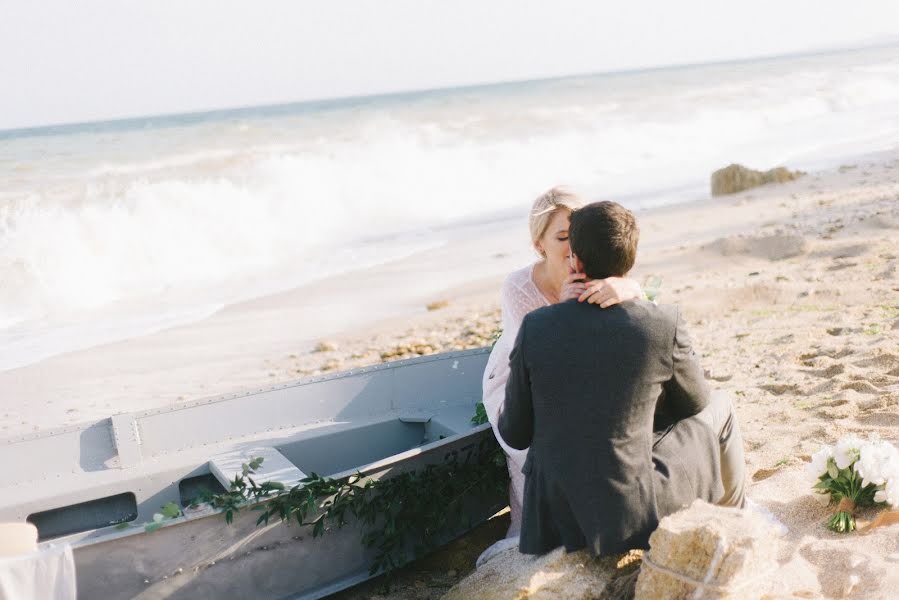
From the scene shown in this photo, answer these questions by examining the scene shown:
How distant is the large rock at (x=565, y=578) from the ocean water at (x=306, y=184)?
6762 mm

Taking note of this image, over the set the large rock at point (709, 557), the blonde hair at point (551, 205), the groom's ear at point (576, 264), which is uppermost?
the blonde hair at point (551, 205)

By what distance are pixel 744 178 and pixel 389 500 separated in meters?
12.5

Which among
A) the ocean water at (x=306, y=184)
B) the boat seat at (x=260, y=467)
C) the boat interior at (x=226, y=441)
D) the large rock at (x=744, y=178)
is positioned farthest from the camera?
the large rock at (x=744, y=178)

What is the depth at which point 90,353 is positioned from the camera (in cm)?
855

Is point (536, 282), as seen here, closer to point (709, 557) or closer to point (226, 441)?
point (709, 557)

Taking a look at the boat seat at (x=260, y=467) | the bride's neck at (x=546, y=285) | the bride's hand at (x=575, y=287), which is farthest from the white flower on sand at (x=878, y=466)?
the boat seat at (x=260, y=467)

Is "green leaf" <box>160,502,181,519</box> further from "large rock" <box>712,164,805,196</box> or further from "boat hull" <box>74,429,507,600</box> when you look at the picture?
"large rock" <box>712,164,805,196</box>

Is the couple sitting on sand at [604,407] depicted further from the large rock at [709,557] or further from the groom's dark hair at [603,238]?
the large rock at [709,557]

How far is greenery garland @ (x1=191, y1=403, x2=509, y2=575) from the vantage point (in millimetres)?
3643

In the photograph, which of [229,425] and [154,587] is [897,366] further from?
[154,587]

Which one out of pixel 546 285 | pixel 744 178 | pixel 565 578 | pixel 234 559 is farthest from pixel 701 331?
pixel 744 178

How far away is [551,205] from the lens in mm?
3557

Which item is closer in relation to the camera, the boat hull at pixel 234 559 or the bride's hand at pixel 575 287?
the bride's hand at pixel 575 287

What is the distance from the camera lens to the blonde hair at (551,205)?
3549 mm
